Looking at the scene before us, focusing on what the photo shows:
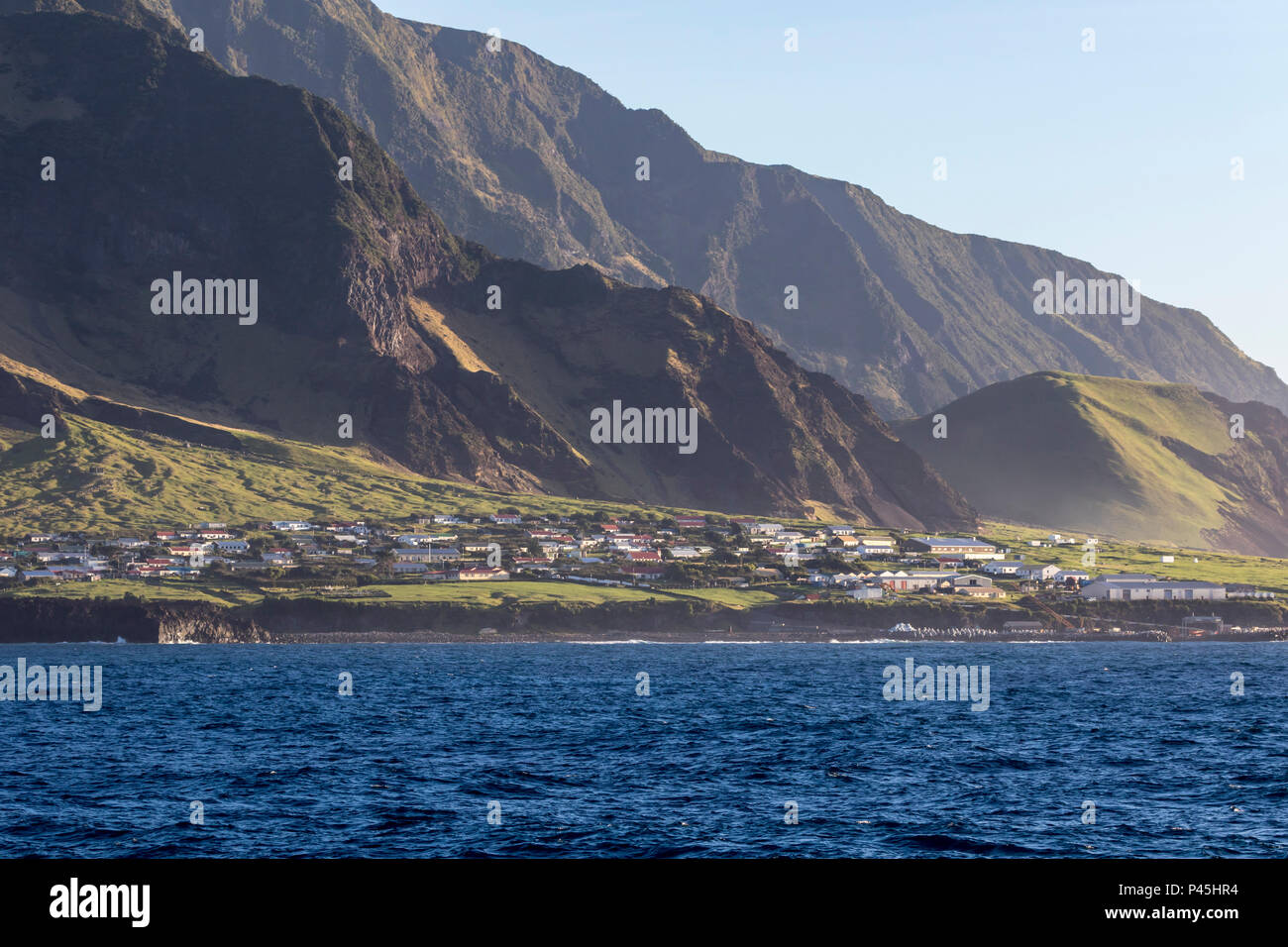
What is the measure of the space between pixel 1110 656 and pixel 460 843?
527ft

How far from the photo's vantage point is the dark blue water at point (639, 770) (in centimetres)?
4703

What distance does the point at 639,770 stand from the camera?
65.2 meters

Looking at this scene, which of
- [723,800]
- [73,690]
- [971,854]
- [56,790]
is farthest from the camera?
[73,690]

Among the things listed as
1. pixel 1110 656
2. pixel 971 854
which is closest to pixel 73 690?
pixel 971 854

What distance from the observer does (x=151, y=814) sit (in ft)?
173

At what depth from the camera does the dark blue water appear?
4703 cm
